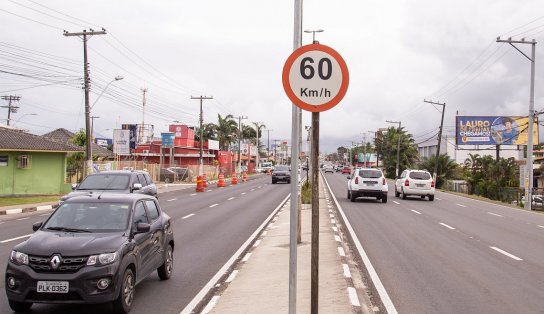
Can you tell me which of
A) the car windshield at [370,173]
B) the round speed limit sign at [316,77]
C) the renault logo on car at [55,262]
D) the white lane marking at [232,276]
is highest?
the round speed limit sign at [316,77]

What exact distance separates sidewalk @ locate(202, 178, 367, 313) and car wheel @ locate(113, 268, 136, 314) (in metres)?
0.99

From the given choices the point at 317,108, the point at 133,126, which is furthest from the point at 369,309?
the point at 133,126

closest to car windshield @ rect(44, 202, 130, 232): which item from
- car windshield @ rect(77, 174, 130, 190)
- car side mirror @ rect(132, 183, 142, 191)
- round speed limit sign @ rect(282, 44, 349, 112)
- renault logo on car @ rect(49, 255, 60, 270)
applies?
renault logo on car @ rect(49, 255, 60, 270)

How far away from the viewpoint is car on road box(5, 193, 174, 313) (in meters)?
6.53

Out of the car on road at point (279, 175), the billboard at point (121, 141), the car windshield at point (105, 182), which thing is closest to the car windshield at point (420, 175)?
the car windshield at point (105, 182)

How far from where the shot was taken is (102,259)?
6699 millimetres

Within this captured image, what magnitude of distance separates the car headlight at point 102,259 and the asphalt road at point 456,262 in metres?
3.83

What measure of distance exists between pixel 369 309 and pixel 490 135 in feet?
213

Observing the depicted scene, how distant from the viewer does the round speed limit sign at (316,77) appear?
5.17m

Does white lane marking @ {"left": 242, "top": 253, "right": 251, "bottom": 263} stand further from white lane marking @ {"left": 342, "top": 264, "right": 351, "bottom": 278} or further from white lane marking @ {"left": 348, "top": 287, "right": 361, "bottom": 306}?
white lane marking @ {"left": 348, "top": 287, "right": 361, "bottom": 306}

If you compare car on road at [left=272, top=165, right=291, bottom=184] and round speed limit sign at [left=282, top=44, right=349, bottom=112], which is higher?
round speed limit sign at [left=282, top=44, right=349, bottom=112]

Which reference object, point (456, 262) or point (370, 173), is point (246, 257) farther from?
point (370, 173)

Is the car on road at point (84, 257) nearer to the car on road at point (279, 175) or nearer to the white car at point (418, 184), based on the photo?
the white car at point (418, 184)

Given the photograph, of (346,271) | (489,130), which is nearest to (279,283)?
(346,271)
